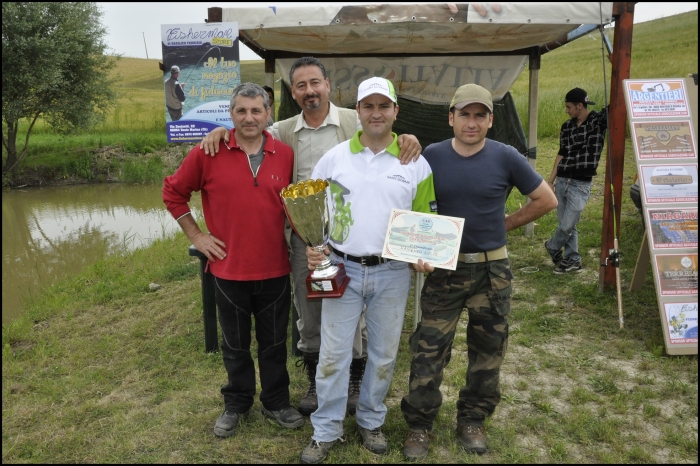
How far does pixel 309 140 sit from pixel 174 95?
4.86 ft

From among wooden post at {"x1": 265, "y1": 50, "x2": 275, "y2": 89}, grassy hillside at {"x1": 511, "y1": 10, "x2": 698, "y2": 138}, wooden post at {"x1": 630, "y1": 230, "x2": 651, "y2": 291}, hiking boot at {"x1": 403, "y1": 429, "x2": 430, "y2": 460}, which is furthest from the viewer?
grassy hillside at {"x1": 511, "y1": 10, "x2": 698, "y2": 138}

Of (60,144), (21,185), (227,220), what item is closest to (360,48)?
(227,220)

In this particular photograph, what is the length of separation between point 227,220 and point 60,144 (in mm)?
19712

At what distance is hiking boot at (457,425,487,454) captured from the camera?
3.25 m

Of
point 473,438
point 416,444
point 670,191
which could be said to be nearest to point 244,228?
point 416,444

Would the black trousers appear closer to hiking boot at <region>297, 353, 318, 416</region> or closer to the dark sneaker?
the dark sneaker

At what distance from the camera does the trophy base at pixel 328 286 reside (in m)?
2.88

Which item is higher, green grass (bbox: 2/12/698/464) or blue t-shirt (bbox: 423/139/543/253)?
blue t-shirt (bbox: 423/139/543/253)

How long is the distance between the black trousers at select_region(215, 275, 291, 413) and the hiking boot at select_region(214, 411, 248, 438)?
4cm

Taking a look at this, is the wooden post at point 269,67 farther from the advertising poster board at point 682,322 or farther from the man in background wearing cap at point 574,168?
the advertising poster board at point 682,322

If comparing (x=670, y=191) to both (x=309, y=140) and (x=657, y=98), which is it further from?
(x=309, y=140)

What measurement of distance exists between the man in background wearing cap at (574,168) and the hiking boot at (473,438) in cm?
369

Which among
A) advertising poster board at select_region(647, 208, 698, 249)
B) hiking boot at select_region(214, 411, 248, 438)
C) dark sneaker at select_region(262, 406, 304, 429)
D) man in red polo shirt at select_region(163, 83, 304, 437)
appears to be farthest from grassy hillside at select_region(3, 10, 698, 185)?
hiking boot at select_region(214, 411, 248, 438)

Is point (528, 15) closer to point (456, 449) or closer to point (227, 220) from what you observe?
point (227, 220)
